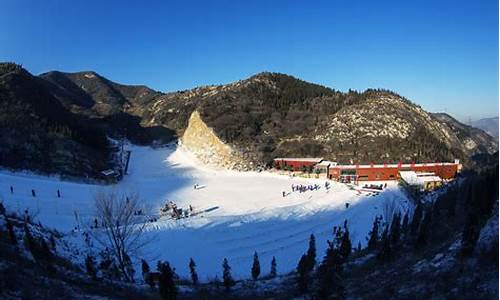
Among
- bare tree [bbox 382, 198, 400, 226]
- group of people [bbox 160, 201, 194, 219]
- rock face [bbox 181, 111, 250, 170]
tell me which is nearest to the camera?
group of people [bbox 160, 201, 194, 219]

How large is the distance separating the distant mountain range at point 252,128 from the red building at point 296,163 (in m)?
3.62

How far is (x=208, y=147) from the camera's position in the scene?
87.2 meters

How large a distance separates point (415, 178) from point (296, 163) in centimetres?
2365

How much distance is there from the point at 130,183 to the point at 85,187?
10.5 meters

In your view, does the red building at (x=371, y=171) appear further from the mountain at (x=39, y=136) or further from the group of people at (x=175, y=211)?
the mountain at (x=39, y=136)

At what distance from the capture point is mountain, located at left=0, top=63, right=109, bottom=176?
48.9 metres

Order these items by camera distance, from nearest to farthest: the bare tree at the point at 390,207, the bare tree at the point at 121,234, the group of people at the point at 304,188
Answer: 1. the bare tree at the point at 121,234
2. the bare tree at the point at 390,207
3. the group of people at the point at 304,188

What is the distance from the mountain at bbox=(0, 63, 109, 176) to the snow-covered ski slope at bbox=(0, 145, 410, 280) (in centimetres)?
483

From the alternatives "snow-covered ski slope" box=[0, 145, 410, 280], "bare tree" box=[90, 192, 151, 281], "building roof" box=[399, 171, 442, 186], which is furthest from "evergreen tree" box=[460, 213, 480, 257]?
"building roof" box=[399, 171, 442, 186]

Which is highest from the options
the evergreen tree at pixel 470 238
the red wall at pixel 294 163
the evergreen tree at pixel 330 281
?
the red wall at pixel 294 163

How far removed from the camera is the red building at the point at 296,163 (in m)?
68.6

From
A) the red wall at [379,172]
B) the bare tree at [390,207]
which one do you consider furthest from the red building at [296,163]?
the bare tree at [390,207]

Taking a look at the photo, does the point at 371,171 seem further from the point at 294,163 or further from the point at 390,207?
the point at 390,207

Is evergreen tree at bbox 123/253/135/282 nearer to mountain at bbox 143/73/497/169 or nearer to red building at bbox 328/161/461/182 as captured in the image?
red building at bbox 328/161/461/182
